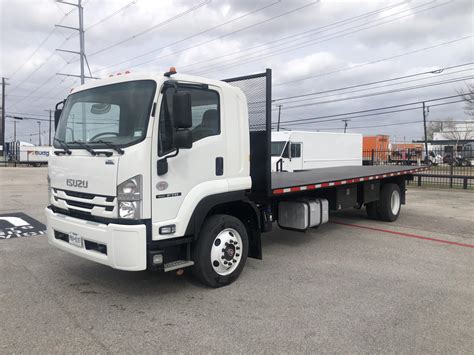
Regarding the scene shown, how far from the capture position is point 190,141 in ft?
13.7

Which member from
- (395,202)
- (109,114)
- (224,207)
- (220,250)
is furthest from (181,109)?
(395,202)

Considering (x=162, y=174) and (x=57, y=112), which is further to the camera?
(x=57, y=112)

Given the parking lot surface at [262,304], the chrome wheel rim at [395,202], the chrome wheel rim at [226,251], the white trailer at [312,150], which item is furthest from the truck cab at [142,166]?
the white trailer at [312,150]

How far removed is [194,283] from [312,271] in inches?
67.0

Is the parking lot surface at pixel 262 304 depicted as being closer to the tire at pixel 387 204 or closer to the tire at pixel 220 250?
the tire at pixel 220 250

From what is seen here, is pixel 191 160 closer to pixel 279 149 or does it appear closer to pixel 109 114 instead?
pixel 109 114

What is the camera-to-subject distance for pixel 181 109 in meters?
3.97

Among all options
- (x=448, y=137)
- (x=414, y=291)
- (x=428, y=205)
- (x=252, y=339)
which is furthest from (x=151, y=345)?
(x=448, y=137)

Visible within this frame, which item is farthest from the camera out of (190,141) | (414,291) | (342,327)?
(414,291)

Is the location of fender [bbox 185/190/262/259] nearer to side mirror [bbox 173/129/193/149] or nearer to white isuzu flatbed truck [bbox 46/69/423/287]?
white isuzu flatbed truck [bbox 46/69/423/287]

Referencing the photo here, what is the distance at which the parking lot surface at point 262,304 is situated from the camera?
11.6 feet

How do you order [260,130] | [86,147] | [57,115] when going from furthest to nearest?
[260,130] → [57,115] → [86,147]

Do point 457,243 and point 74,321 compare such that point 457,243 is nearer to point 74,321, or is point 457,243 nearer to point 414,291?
point 414,291

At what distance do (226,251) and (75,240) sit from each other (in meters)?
1.76
